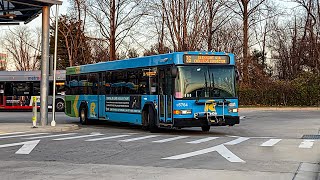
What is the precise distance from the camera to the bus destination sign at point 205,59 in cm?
1792

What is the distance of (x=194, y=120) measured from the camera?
17.6 m

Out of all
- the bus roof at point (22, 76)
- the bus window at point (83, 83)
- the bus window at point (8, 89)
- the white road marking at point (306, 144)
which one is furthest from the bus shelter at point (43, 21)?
the bus window at point (8, 89)

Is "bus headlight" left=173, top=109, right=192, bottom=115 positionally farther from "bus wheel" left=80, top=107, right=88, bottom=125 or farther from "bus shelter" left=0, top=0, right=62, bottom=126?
"bus wheel" left=80, top=107, right=88, bottom=125

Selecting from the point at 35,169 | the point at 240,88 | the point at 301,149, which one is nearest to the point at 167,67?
the point at 301,149

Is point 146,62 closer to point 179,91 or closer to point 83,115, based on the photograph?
point 179,91

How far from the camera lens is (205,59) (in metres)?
18.1

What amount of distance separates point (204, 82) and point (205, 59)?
2.86 ft

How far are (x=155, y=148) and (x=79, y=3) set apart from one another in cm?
3315

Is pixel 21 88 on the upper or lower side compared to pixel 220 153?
upper

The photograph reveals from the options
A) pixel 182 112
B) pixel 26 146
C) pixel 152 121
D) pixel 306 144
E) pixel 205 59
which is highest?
pixel 205 59

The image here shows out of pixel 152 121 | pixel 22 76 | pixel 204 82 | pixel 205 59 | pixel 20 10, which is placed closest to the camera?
pixel 204 82

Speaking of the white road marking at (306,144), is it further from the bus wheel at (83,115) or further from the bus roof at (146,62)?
the bus wheel at (83,115)

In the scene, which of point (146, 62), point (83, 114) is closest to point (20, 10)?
point (146, 62)

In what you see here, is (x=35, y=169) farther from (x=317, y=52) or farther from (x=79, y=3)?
(x=317, y=52)
